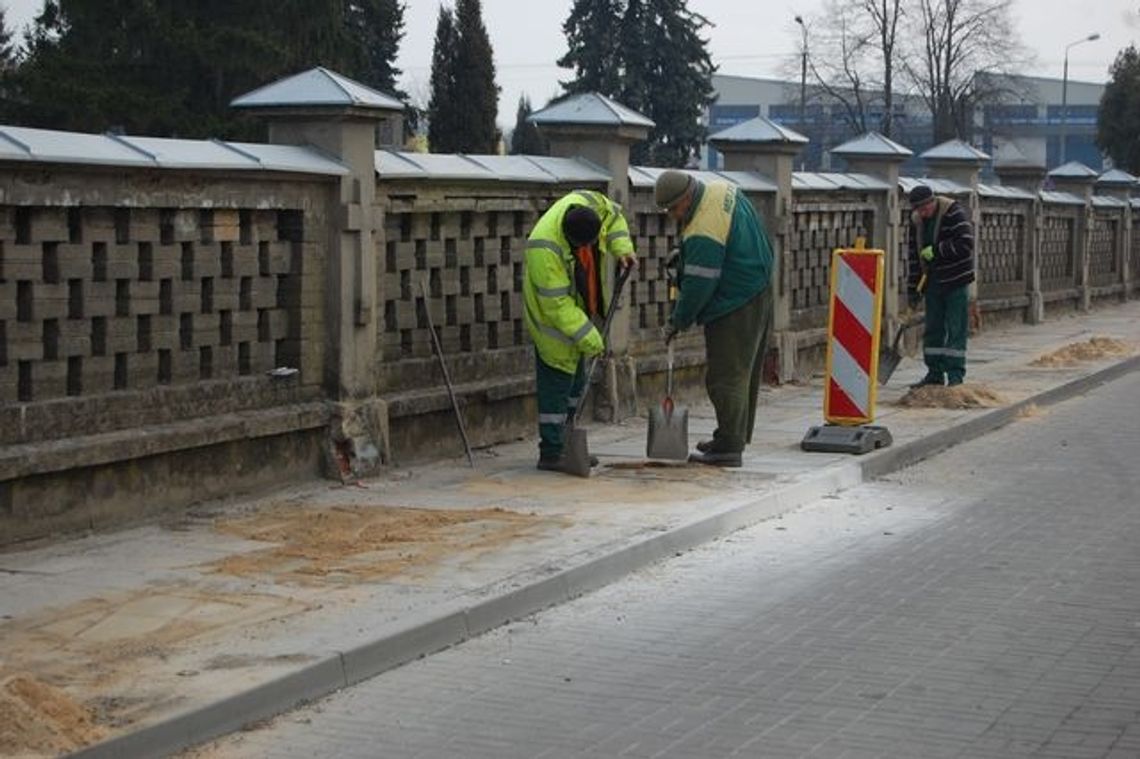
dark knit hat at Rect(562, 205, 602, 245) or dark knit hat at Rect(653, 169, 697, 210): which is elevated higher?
dark knit hat at Rect(653, 169, 697, 210)

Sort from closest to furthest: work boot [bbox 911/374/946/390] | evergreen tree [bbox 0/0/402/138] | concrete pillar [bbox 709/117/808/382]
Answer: work boot [bbox 911/374/946/390], concrete pillar [bbox 709/117/808/382], evergreen tree [bbox 0/0/402/138]

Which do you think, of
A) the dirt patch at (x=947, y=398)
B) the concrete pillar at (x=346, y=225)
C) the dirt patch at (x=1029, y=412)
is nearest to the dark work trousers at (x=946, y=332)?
the dirt patch at (x=947, y=398)

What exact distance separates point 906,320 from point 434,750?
49.4ft

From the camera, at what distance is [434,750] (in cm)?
709

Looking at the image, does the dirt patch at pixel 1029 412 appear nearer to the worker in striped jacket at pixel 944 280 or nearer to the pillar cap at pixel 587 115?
the worker in striped jacket at pixel 944 280

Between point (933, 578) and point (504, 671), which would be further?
point (933, 578)

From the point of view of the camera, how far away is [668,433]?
13.3 metres

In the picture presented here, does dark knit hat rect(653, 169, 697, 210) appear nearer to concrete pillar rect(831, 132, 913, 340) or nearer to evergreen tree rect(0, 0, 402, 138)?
concrete pillar rect(831, 132, 913, 340)

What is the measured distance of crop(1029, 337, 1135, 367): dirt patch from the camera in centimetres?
2238

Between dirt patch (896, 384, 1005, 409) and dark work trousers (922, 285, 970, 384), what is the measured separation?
23cm

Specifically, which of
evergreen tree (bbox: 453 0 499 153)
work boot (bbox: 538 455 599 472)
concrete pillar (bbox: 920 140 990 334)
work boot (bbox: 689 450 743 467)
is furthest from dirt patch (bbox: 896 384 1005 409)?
evergreen tree (bbox: 453 0 499 153)

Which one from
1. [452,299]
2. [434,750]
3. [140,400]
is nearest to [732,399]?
[452,299]

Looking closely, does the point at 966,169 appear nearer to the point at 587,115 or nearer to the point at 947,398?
the point at 947,398

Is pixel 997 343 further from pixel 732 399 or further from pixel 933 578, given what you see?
pixel 933 578
